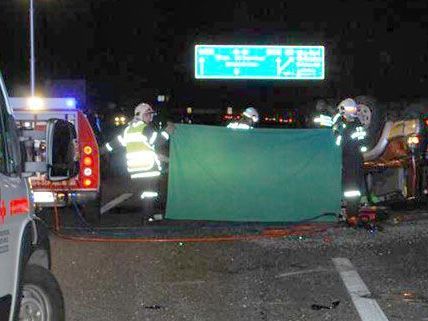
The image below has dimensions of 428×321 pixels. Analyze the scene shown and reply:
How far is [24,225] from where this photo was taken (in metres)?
4.89

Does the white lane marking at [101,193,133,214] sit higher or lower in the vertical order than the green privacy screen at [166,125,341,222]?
lower

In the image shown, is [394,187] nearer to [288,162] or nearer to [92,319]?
[288,162]

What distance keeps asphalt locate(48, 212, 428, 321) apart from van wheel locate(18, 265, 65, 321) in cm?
144

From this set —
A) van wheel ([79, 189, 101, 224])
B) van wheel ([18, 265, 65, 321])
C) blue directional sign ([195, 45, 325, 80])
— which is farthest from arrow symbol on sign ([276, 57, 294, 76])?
van wheel ([18, 265, 65, 321])

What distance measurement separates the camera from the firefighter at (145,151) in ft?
37.9

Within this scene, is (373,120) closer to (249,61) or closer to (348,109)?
(348,109)

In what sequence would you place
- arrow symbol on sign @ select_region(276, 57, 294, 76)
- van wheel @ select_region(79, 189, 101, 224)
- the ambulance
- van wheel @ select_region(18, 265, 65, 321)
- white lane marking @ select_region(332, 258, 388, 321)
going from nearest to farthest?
van wheel @ select_region(18, 265, 65, 321) → white lane marking @ select_region(332, 258, 388, 321) → the ambulance → van wheel @ select_region(79, 189, 101, 224) → arrow symbol on sign @ select_region(276, 57, 294, 76)

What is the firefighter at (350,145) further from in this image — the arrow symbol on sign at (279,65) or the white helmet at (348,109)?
the arrow symbol on sign at (279,65)

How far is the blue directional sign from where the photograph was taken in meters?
40.2

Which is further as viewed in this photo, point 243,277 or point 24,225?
point 243,277

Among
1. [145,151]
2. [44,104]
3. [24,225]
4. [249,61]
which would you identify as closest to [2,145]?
[24,225]

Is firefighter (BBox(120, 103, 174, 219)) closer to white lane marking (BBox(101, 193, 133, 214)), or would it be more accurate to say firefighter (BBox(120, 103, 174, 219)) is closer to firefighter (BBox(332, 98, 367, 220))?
white lane marking (BBox(101, 193, 133, 214))

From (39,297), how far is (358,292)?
345cm

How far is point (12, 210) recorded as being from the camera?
4.70 meters
